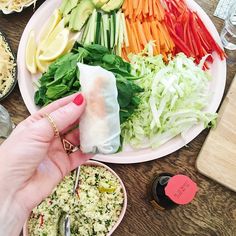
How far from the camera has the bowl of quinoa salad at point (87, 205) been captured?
128 centimetres

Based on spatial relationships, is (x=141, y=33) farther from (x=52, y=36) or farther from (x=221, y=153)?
(x=221, y=153)

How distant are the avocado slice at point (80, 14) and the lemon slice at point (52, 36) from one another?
0.13 ft

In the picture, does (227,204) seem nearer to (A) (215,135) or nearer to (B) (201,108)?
(A) (215,135)

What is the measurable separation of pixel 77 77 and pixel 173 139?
1.39 feet

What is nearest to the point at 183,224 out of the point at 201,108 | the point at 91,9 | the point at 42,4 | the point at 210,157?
the point at 210,157

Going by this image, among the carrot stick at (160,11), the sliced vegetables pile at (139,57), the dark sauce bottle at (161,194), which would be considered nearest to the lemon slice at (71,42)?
the sliced vegetables pile at (139,57)

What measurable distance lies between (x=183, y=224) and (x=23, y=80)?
2.63 ft

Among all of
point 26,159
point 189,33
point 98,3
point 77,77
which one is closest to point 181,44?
point 189,33

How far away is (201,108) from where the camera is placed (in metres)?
1.49

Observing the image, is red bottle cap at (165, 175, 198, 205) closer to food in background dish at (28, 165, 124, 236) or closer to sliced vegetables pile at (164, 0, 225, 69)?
food in background dish at (28, 165, 124, 236)

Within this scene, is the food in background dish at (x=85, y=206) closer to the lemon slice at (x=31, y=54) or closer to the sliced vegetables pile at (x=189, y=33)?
the lemon slice at (x=31, y=54)

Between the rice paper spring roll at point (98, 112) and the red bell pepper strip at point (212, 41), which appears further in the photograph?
the red bell pepper strip at point (212, 41)

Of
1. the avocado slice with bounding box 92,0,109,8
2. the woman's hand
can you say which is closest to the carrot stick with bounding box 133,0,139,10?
the avocado slice with bounding box 92,0,109,8

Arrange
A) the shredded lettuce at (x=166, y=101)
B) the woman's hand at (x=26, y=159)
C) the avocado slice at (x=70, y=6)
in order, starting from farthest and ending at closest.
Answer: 1. the avocado slice at (x=70, y=6)
2. the shredded lettuce at (x=166, y=101)
3. the woman's hand at (x=26, y=159)
